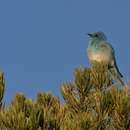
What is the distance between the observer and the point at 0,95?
13.9ft

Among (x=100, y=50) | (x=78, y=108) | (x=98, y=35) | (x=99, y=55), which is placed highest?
(x=98, y=35)

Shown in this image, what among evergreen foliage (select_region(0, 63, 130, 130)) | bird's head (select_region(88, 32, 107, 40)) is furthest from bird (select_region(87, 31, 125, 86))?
evergreen foliage (select_region(0, 63, 130, 130))

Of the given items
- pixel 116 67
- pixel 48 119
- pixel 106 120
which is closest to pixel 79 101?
pixel 106 120

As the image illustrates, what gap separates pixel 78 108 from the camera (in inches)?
179

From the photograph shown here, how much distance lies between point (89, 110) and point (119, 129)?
420mm

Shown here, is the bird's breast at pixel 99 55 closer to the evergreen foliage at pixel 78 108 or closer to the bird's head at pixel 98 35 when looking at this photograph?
the bird's head at pixel 98 35

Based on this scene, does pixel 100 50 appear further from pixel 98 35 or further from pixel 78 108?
pixel 78 108

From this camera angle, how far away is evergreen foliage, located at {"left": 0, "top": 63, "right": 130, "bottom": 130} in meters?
3.73

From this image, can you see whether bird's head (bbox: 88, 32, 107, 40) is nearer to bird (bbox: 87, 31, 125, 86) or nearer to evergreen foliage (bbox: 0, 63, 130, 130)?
bird (bbox: 87, 31, 125, 86)

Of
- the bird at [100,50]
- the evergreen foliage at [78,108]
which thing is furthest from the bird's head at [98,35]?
the evergreen foliage at [78,108]

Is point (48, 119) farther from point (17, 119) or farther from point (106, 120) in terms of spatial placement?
point (106, 120)

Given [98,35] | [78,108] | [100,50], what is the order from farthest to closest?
[98,35] → [100,50] → [78,108]

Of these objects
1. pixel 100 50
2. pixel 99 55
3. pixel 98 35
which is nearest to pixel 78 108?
pixel 99 55

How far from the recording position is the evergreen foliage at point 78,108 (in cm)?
373
